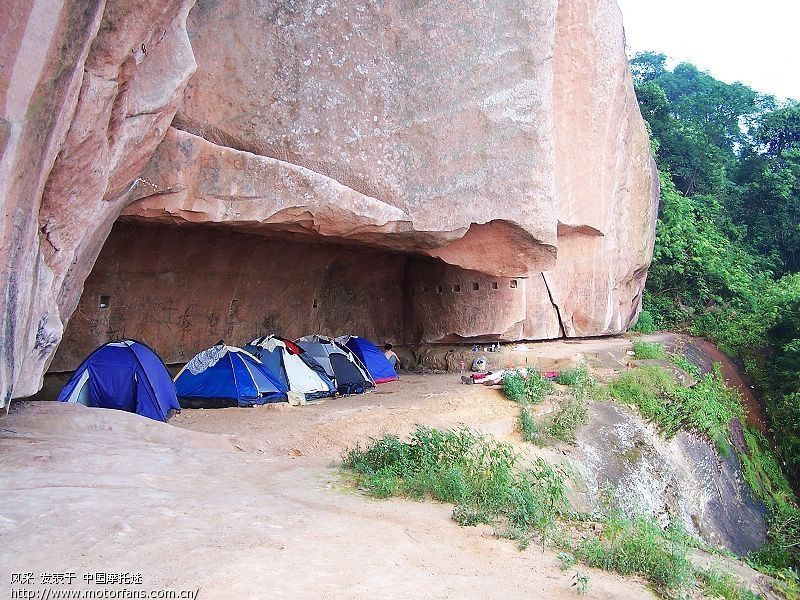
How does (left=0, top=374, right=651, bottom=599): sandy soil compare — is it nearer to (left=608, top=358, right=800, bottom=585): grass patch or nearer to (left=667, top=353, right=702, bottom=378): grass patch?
(left=608, top=358, right=800, bottom=585): grass patch

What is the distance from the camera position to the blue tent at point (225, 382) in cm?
782

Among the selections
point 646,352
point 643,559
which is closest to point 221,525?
point 643,559

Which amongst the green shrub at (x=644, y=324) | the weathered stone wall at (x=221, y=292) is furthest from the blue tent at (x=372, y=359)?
the green shrub at (x=644, y=324)

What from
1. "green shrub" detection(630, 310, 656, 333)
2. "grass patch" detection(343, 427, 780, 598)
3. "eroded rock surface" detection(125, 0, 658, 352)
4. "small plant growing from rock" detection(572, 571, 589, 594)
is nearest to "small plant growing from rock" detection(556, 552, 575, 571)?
"grass patch" detection(343, 427, 780, 598)

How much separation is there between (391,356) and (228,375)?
12.3 feet

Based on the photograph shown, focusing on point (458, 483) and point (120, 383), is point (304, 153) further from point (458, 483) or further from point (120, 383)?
point (458, 483)

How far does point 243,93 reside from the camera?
22.1 ft

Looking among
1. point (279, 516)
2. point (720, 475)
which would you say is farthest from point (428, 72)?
point (720, 475)

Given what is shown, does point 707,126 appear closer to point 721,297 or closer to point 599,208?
point 721,297

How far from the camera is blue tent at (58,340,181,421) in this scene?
7012 millimetres

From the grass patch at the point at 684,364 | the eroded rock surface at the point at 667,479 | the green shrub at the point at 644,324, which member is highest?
the green shrub at the point at 644,324

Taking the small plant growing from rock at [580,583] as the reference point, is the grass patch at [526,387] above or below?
above

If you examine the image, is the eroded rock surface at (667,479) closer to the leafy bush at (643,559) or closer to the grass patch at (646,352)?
the grass patch at (646,352)

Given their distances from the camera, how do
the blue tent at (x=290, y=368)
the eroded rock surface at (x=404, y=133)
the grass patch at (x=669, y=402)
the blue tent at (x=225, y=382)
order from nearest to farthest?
the eroded rock surface at (x=404, y=133)
the blue tent at (x=225, y=382)
the blue tent at (x=290, y=368)
the grass patch at (x=669, y=402)
